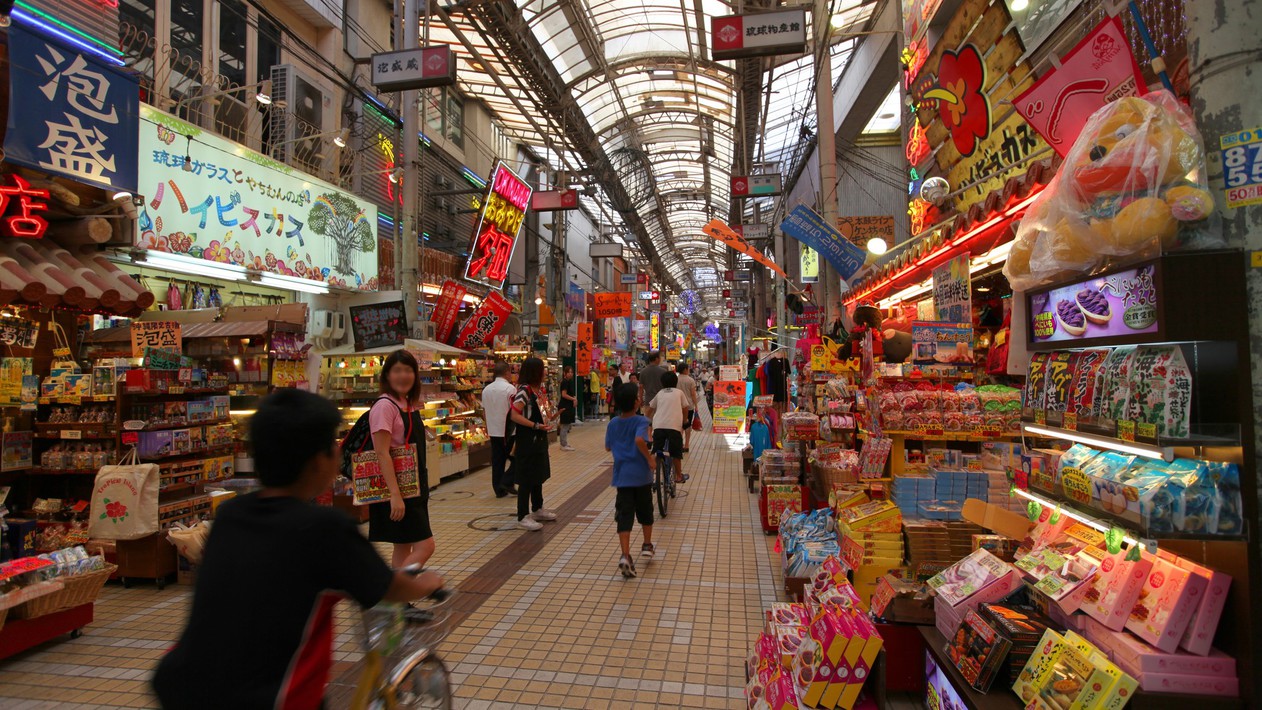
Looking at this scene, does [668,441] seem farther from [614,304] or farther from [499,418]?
[614,304]

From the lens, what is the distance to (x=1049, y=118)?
321cm

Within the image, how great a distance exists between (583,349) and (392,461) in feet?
52.4

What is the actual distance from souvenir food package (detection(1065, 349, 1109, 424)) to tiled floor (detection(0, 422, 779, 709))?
86.6 inches

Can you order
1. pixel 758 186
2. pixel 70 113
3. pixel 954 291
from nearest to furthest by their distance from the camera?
pixel 954 291
pixel 70 113
pixel 758 186

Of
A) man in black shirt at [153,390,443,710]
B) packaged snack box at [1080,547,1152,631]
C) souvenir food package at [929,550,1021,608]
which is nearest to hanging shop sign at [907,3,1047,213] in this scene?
souvenir food package at [929,550,1021,608]

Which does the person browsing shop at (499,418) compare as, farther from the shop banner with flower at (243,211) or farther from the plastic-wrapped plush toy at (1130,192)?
the plastic-wrapped plush toy at (1130,192)

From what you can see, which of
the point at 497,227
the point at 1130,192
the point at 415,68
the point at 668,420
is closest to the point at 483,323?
the point at 497,227

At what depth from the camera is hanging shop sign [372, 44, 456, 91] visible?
25.4ft

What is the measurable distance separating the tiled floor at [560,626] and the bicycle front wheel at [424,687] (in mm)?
889

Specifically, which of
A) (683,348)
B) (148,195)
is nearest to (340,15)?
(148,195)

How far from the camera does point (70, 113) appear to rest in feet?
17.0

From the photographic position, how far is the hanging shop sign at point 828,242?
25.6ft

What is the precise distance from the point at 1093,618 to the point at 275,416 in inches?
108

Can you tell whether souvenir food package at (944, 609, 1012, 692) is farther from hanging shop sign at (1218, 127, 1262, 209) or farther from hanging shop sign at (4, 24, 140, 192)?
hanging shop sign at (4, 24, 140, 192)
